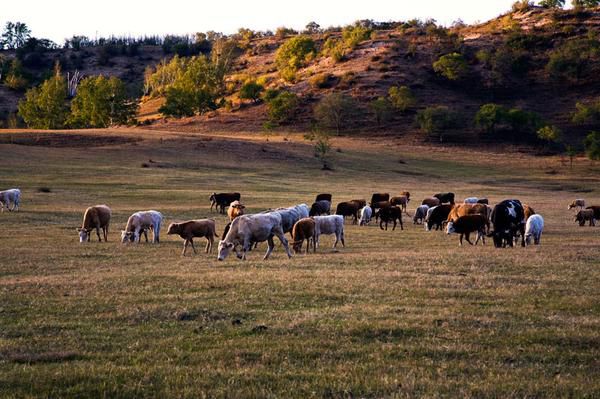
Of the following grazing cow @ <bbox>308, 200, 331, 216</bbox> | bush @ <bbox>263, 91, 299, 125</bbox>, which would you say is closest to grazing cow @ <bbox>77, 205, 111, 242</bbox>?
grazing cow @ <bbox>308, 200, 331, 216</bbox>

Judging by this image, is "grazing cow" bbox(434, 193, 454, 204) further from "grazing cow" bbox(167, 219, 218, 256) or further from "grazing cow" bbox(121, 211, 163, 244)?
"grazing cow" bbox(167, 219, 218, 256)

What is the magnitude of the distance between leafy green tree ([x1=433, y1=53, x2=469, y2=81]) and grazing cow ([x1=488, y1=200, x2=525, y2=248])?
111172 millimetres

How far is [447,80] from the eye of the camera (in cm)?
13750

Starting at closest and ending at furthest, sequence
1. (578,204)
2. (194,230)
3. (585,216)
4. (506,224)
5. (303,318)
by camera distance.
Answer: (303,318)
(194,230)
(506,224)
(585,216)
(578,204)

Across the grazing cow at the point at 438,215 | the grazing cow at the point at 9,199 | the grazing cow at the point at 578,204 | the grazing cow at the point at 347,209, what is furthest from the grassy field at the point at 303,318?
the grazing cow at the point at 578,204

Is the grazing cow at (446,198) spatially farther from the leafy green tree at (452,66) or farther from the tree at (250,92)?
the leafy green tree at (452,66)

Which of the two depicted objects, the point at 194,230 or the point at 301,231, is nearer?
the point at 301,231

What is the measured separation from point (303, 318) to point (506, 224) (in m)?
16.7

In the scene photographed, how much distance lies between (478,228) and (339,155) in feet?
192

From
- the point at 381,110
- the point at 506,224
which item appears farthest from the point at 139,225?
the point at 381,110

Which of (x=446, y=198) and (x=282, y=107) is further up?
(x=282, y=107)

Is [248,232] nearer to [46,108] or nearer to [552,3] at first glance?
[46,108]

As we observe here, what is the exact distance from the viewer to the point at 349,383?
333 inches

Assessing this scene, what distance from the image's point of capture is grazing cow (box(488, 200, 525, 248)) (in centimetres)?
2603
